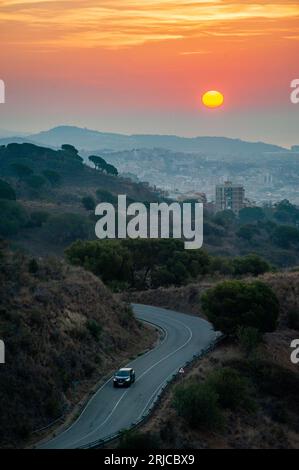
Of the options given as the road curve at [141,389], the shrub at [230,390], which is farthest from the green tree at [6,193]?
the shrub at [230,390]

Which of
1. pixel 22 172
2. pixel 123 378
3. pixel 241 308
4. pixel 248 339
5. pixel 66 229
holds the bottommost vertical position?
pixel 123 378

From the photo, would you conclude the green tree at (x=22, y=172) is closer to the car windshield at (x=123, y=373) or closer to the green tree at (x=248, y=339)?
the green tree at (x=248, y=339)

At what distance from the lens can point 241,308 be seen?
36688mm

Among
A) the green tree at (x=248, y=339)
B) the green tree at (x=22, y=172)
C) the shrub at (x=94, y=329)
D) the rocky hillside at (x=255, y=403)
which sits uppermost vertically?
the green tree at (x=22, y=172)

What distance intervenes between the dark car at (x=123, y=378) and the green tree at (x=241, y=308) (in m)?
7.78

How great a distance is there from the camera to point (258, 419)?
28.0 m

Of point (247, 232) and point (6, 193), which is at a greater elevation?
point (6, 193)

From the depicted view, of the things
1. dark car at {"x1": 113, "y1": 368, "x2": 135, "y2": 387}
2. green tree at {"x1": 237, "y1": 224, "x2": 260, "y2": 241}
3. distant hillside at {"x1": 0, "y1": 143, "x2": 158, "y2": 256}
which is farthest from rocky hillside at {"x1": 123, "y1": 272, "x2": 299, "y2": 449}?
green tree at {"x1": 237, "y1": 224, "x2": 260, "y2": 241}

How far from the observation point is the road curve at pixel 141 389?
80.3ft

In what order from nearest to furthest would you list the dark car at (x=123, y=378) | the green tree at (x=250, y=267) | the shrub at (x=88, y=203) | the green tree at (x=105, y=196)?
the dark car at (x=123, y=378), the green tree at (x=250, y=267), the shrub at (x=88, y=203), the green tree at (x=105, y=196)

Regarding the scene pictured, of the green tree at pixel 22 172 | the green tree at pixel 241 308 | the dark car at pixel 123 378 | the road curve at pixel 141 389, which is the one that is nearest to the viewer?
the road curve at pixel 141 389

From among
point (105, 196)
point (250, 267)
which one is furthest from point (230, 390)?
point (105, 196)

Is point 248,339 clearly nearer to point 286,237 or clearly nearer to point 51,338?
point 51,338

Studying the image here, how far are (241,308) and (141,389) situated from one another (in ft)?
29.6
